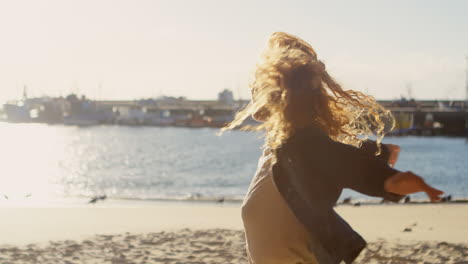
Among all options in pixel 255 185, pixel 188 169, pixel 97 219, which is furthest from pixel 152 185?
pixel 255 185

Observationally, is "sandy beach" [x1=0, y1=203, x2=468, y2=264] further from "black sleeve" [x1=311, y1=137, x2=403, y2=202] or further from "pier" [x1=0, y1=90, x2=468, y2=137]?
"pier" [x1=0, y1=90, x2=468, y2=137]

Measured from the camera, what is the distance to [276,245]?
2490mm

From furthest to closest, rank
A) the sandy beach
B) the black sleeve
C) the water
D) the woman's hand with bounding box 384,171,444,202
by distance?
the water < the sandy beach < the black sleeve < the woman's hand with bounding box 384,171,444,202

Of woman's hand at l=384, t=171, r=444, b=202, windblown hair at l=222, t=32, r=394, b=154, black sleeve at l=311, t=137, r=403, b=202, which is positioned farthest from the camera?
windblown hair at l=222, t=32, r=394, b=154

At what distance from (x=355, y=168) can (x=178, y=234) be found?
10623 mm

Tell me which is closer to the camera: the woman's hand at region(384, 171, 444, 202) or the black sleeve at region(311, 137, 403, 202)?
the woman's hand at region(384, 171, 444, 202)

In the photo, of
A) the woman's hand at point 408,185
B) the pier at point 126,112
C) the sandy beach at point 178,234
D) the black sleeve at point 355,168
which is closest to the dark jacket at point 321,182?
the black sleeve at point 355,168

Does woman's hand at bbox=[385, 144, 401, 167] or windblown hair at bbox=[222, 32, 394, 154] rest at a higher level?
windblown hair at bbox=[222, 32, 394, 154]

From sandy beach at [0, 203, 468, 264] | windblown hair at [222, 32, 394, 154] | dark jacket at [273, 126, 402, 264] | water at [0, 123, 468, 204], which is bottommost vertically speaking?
water at [0, 123, 468, 204]

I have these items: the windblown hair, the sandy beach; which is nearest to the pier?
the sandy beach

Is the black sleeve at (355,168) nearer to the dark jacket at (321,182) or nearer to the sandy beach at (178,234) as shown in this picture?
the dark jacket at (321,182)

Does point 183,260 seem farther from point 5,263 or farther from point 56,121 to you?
point 56,121

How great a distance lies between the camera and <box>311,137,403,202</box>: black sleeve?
217cm

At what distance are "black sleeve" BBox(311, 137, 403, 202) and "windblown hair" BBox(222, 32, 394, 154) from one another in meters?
0.15
